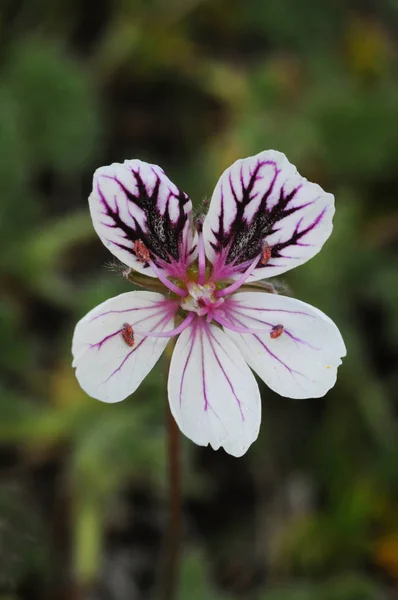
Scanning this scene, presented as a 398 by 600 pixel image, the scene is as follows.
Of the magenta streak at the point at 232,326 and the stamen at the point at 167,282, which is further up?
the stamen at the point at 167,282

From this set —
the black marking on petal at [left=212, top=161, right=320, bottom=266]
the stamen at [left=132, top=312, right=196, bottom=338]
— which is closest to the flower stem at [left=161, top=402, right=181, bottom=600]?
the stamen at [left=132, top=312, right=196, bottom=338]

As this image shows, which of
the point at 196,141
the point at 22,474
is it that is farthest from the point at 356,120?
the point at 22,474

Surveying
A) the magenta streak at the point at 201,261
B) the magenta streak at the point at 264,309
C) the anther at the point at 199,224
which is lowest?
the magenta streak at the point at 264,309

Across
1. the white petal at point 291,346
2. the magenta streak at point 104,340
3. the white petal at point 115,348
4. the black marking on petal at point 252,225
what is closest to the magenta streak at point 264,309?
the white petal at point 291,346

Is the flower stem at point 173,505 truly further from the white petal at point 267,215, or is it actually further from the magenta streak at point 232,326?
the white petal at point 267,215

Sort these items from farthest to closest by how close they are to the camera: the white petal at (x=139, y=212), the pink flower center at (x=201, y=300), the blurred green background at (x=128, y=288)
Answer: the blurred green background at (x=128, y=288), the pink flower center at (x=201, y=300), the white petal at (x=139, y=212)

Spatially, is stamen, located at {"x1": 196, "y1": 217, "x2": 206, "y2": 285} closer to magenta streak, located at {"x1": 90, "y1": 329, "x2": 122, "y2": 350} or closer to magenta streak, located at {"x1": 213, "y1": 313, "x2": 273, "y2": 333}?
magenta streak, located at {"x1": 213, "y1": 313, "x2": 273, "y2": 333}

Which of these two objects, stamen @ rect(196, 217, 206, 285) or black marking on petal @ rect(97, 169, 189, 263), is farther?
stamen @ rect(196, 217, 206, 285)
